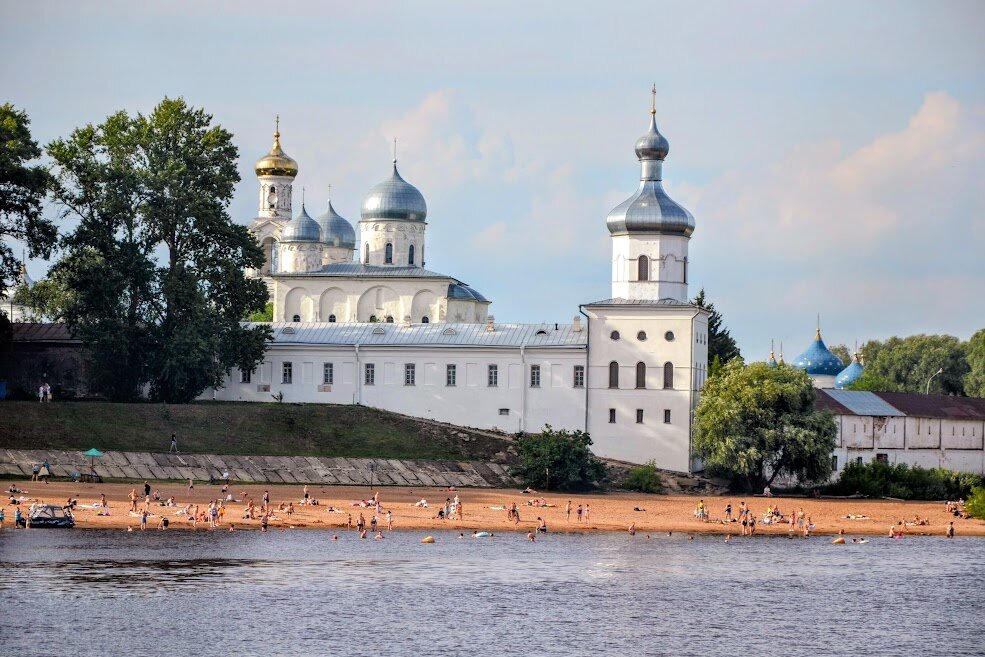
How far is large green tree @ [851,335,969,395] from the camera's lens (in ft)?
418

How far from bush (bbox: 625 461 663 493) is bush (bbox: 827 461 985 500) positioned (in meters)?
8.30

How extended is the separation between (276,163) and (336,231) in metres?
5.79

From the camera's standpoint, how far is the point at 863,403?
80.0 m

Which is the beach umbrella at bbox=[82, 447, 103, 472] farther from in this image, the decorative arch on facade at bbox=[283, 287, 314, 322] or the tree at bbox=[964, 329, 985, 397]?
the tree at bbox=[964, 329, 985, 397]

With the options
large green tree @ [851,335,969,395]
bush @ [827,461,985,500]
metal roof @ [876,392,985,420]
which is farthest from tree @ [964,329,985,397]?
bush @ [827,461,985,500]

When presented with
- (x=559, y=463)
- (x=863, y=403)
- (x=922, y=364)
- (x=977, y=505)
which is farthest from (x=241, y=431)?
(x=922, y=364)

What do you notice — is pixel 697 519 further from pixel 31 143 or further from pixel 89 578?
pixel 31 143

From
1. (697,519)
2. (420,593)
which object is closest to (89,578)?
(420,593)

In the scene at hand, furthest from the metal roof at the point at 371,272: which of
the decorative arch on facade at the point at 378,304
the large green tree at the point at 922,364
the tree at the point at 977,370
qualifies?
the large green tree at the point at 922,364

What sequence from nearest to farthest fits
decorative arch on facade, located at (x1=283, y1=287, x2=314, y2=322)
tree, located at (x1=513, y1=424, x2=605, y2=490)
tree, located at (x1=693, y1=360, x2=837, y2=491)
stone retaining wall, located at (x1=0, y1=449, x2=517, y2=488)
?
stone retaining wall, located at (x1=0, y1=449, x2=517, y2=488) → tree, located at (x1=513, y1=424, x2=605, y2=490) → tree, located at (x1=693, y1=360, x2=837, y2=491) → decorative arch on facade, located at (x1=283, y1=287, x2=314, y2=322)

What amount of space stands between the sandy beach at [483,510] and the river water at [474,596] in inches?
64.6

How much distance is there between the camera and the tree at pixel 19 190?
64.3 meters

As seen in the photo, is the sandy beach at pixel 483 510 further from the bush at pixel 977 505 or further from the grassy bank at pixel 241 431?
the grassy bank at pixel 241 431

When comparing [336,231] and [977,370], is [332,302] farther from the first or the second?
[977,370]
